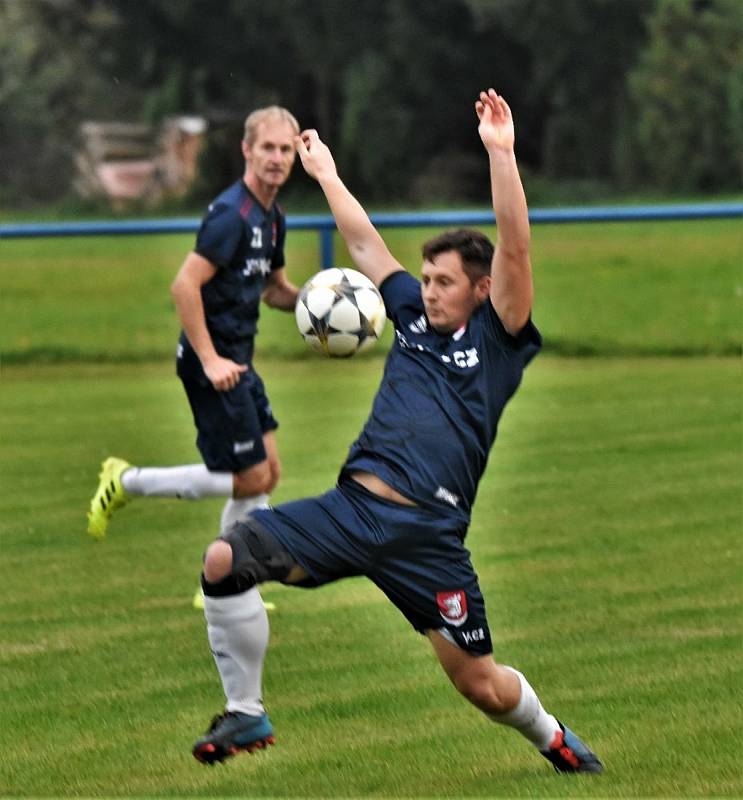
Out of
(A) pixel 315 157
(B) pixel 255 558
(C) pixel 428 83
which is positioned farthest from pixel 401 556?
(C) pixel 428 83

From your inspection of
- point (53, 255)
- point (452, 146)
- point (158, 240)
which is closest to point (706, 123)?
point (452, 146)

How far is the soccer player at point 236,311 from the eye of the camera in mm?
7773

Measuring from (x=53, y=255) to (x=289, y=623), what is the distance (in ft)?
56.3

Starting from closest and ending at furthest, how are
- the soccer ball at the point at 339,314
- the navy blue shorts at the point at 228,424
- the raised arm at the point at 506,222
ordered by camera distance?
1. the raised arm at the point at 506,222
2. the soccer ball at the point at 339,314
3. the navy blue shorts at the point at 228,424

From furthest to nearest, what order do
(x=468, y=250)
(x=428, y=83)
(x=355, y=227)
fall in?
(x=428, y=83)
(x=355, y=227)
(x=468, y=250)

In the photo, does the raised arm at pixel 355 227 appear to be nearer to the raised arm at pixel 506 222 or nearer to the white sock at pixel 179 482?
the raised arm at pixel 506 222

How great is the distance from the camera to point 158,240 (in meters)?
29.9

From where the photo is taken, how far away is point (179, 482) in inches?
332

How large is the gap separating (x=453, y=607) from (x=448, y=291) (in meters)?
0.97

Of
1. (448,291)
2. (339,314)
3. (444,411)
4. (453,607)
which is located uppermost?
(448,291)

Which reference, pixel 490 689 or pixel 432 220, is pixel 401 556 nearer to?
pixel 490 689

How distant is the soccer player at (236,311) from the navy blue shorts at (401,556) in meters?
2.53

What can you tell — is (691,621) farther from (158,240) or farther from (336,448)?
(158,240)

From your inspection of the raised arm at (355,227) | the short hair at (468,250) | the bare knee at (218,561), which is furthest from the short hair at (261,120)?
the bare knee at (218,561)
